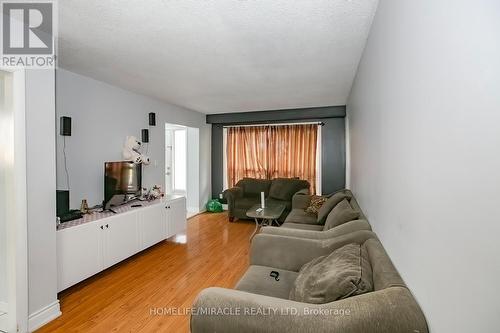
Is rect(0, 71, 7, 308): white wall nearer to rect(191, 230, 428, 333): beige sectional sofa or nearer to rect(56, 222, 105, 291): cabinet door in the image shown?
rect(56, 222, 105, 291): cabinet door

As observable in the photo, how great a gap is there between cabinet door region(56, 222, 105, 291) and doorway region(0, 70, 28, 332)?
0.41 metres

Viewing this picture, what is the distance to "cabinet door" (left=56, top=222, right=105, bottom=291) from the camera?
2.37 metres

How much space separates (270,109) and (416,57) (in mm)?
A: 4331

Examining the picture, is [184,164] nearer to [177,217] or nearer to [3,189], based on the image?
[177,217]

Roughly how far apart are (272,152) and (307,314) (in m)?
4.87

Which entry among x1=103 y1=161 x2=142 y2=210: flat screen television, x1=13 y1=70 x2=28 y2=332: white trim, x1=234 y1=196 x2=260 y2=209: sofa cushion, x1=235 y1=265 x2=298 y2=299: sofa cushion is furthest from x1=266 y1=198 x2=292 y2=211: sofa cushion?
x1=13 y1=70 x2=28 y2=332: white trim

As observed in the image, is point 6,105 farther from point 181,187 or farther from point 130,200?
point 181,187

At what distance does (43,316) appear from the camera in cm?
206

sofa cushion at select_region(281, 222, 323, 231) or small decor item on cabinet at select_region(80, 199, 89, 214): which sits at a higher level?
small decor item on cabinet at select_region(80, 199, 89, 214)

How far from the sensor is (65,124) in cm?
289

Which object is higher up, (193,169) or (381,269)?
(193,169)

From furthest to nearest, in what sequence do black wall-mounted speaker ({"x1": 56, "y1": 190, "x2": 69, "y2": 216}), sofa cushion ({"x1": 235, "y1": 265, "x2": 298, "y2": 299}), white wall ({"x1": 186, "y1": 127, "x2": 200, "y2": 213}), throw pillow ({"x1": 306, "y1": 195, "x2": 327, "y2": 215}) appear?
white wall ({"x1": 186, "y1": 127, "x2": 200, "y2": 213}), throw pillow ({"x1": 306, "y1": 195, "x2": 327, "y2": 215}), black wall-mounted speaker ({"x1": 56, "y1": 190, "x2": 69, "y2": 216}), sofa cushion ({"x1": 235, "y1": 265, "x2": 298, "y2": 299})

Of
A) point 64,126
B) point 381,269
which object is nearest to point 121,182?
point 64,126

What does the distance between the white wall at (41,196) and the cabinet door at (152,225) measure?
1222 mm
